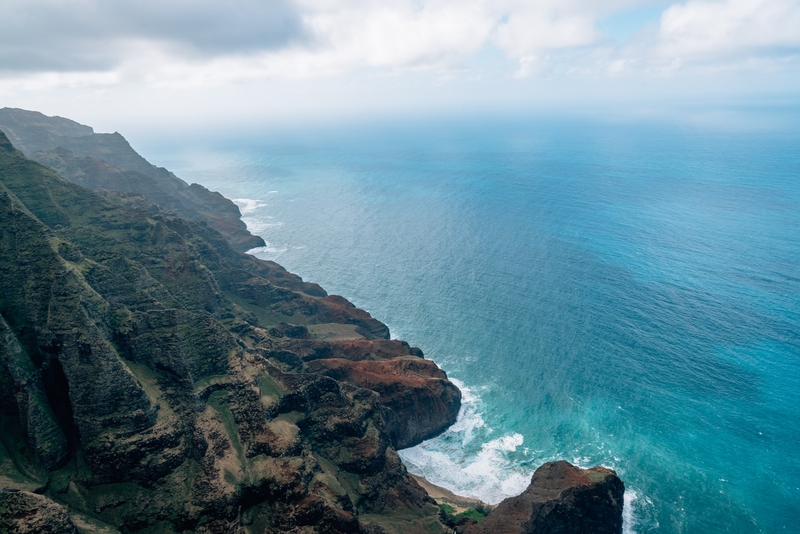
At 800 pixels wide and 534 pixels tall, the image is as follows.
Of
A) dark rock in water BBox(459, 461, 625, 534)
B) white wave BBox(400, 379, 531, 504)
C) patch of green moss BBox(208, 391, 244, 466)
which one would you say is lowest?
white wave BBox(400, 379, 531, 504)

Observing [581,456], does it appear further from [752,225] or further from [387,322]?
[752,225]

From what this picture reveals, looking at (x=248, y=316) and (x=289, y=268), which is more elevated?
(x=248, y=316)

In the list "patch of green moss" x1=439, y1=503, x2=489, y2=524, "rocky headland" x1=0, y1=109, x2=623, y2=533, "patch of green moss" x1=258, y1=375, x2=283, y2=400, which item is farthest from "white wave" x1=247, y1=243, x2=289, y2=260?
"patch of green moss" x1=439, y1=503, x2=489, y2=524

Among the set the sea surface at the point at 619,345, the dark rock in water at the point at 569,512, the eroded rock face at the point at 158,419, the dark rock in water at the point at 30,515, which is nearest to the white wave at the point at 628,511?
the sea surface at the point at 619,345

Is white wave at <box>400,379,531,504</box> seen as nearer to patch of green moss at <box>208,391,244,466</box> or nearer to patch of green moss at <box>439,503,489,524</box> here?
patch of green moss at <box>439,503,489,524</box>

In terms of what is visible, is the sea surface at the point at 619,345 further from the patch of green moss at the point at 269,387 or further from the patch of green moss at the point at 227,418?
the patch of green moss at the point at 227,418

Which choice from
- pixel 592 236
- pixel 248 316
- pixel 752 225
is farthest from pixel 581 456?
pixel 752 225
